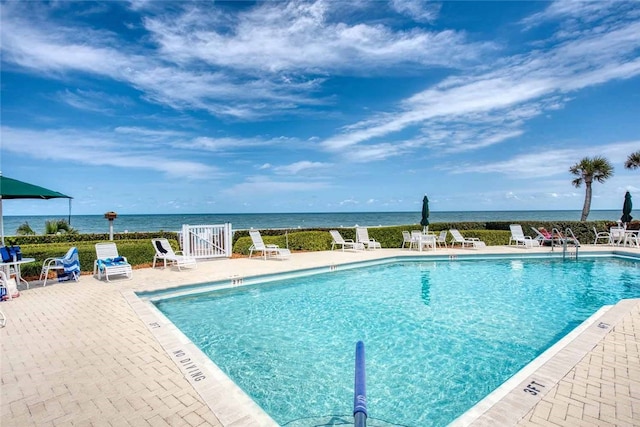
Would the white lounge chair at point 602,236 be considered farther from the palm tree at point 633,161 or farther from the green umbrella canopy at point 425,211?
the green umbrella canopy at point 425,211

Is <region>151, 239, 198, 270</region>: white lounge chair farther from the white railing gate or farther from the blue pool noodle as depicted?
the blue pool noodle

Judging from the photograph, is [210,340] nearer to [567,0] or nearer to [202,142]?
[567,0]

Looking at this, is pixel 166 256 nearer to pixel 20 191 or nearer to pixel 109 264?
pixel 109 264

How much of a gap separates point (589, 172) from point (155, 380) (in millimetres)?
24212

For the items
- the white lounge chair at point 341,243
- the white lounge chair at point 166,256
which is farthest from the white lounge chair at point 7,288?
the white lounge chair at point 341,243

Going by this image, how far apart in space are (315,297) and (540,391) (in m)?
4.89

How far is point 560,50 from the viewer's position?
35.7 feet

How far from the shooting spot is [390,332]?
5059 millimetres

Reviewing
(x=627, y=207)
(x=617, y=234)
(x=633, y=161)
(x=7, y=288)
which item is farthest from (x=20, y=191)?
(x=633, y=161)

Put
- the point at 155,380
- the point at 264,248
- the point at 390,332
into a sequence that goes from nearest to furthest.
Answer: the point at 155,380 < the point at 390,332 < the point at 264,248

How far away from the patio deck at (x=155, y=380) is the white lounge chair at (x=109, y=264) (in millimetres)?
2576

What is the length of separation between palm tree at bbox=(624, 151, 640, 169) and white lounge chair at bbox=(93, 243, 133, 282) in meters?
25.8

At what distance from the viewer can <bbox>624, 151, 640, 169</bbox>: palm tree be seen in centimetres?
1877

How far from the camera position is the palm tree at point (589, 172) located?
18.9 meters
